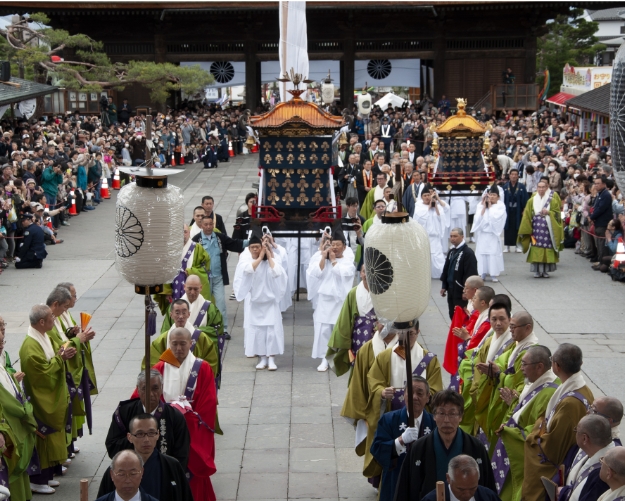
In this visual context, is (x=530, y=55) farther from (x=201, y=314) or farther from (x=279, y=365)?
(x=201, y=314)

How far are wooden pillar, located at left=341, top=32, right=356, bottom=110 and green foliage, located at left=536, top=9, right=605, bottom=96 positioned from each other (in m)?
13.6

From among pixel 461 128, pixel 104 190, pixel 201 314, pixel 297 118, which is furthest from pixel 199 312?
pixel 104 190

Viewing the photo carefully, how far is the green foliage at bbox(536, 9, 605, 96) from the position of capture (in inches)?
1634

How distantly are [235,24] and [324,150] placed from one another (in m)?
18.9

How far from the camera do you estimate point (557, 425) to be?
574cm

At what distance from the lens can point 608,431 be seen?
5090 mm

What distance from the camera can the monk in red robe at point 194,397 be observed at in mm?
6680

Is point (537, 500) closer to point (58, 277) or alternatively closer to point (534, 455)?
point (534, 455)

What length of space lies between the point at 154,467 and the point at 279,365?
5.08 metres

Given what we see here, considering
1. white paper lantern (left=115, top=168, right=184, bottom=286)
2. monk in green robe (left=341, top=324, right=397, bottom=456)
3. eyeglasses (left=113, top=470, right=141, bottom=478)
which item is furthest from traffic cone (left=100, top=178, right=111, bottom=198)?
eyeglasses (left=113, top=470, right=141, bottom=478)

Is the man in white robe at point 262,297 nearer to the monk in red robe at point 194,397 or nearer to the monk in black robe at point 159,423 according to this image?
the monk in red robe at point 194,397

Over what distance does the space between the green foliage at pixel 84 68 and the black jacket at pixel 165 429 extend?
21.3 meters

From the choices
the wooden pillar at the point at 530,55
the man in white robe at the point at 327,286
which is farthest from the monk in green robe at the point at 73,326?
the wooden pillar at the point at 530,55

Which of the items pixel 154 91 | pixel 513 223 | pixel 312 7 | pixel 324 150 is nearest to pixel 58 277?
pixel 324 150
